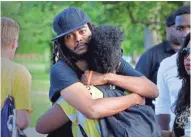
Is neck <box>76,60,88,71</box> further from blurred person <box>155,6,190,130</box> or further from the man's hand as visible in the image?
blurred person <box>155,6,190,130</box>

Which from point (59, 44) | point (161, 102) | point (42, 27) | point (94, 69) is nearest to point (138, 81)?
point (94, 69)

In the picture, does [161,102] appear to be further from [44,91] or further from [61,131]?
[44,91]

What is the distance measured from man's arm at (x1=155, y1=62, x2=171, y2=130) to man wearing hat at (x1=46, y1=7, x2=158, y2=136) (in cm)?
125

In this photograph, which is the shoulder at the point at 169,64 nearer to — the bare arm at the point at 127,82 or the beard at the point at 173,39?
the beard at the point at 173,39

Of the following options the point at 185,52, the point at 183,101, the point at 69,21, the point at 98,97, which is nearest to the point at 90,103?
the point at 98,97

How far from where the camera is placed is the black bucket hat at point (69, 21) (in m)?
2.54

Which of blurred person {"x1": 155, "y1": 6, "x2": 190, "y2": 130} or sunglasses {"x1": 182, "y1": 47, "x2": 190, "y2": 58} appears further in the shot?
blurred person {"x1": 155, "y1": 6, "x2": 190, "y2": 130}

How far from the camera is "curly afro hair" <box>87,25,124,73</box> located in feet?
8.00

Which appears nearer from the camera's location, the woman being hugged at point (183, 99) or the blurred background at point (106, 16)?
the woman being hugged at point (183, 99)

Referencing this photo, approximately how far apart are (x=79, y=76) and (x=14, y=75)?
0.41m

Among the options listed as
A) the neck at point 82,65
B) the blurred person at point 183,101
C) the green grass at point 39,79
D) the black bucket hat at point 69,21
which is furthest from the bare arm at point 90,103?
the green grass at point 39,79

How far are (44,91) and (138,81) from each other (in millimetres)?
9464

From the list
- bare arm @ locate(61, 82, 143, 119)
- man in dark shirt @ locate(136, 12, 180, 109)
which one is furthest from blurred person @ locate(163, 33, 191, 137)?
man in dark shirt @ locate(136, 12, 180, 109)

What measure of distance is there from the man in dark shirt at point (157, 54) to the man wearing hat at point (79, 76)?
1998 millimetres
